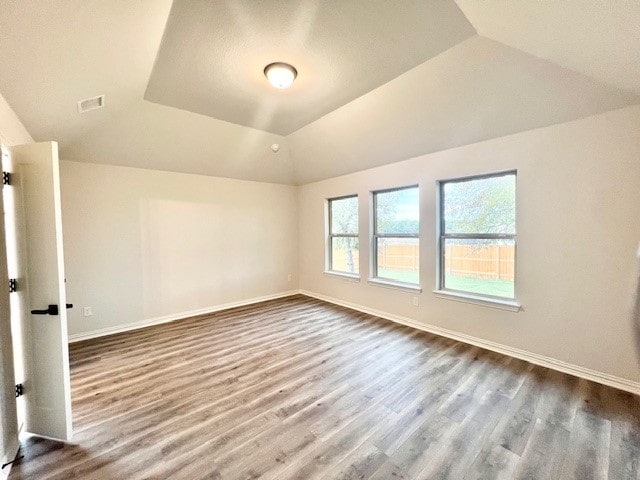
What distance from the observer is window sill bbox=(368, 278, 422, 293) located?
12.7ft

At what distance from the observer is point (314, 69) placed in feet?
8.06

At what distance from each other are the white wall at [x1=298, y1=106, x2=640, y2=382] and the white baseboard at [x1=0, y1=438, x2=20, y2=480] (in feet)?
13.2

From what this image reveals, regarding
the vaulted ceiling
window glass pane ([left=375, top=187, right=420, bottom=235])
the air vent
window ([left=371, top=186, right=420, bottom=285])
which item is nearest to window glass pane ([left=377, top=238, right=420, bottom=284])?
window ([left=371, top=186, right=420, bottom=285])

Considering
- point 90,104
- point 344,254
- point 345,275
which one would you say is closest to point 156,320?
point 90,104

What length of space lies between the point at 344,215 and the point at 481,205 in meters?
2.43

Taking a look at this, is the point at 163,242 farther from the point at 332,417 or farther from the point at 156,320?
the point at 332,417

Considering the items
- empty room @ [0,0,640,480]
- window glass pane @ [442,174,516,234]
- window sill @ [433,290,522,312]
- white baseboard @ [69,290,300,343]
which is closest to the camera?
empty room @ [0,0,640,480]

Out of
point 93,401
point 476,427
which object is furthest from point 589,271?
point 93,401

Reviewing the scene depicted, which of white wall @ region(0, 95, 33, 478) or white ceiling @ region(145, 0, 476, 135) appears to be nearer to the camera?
white wall @ region(0, 95, 33, 478)

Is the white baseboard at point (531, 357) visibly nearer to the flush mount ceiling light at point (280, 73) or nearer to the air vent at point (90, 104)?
the flush mount ceiling light at point (280, 73)

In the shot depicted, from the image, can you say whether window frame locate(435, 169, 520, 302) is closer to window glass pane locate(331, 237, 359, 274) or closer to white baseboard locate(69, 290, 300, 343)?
window glass pane locate(331, 237, 359, 274)

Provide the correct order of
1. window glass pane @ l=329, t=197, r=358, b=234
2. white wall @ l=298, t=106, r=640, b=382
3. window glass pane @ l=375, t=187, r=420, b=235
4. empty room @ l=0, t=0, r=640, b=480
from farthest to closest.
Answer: window glass pane @ l=329, t=197, r=358, b=234 → window glass pane @ l=375, t=187, r=420, b=235 → white wall @ l=298, t=106, r=640, b=382 → empty room @ l=0, t=0, r=640, b=480

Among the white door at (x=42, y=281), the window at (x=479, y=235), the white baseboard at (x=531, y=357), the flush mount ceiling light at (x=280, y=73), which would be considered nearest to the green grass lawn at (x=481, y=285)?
the window at (x=479, y=235)

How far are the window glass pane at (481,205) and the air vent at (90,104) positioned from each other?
3.99 m
